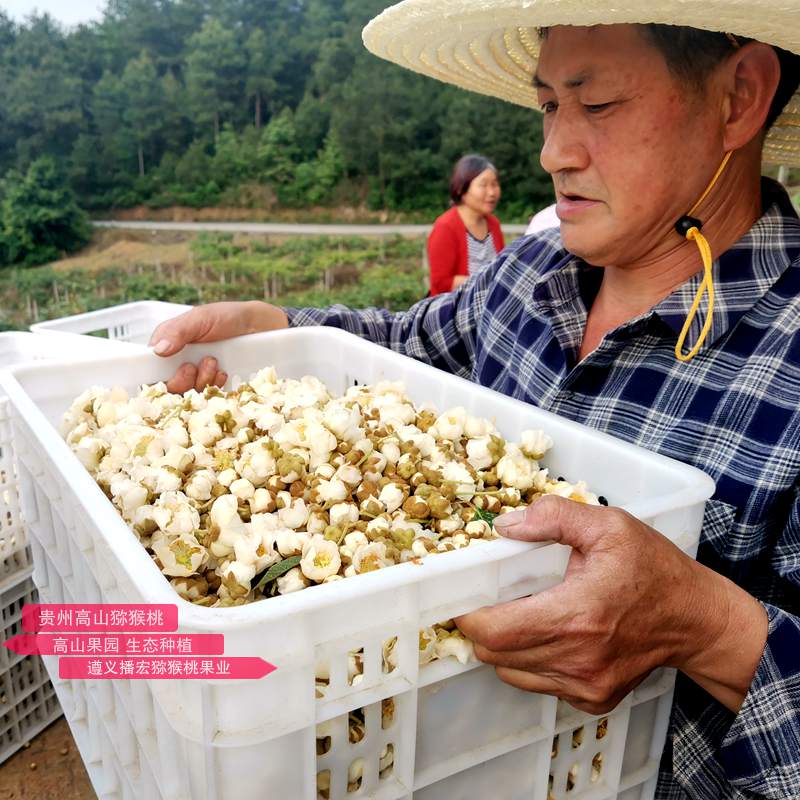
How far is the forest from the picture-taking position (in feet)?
51.5

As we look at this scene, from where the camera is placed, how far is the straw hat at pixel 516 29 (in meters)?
0.78

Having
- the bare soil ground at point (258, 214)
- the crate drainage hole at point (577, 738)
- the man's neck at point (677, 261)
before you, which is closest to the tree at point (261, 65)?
the bare soil ground at point (258, 214)

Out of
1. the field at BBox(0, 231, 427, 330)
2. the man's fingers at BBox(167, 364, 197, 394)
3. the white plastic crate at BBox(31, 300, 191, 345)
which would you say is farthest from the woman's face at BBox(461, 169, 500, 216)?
the field at BBox(0, 231, 427, 330)

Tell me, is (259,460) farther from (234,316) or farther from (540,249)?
(540,249)

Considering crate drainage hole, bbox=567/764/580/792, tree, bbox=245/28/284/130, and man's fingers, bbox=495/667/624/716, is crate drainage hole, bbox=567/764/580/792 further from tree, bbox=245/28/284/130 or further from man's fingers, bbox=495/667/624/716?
tree, bbox=245/28/284/130

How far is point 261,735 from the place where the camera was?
0.48 m

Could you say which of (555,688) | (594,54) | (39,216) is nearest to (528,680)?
(555,688)

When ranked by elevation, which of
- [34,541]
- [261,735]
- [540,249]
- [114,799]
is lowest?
[114,799]

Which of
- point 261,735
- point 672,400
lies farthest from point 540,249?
point 261,735

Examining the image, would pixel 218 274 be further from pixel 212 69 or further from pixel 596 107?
pixel 596 107

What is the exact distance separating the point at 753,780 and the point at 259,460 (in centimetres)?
56

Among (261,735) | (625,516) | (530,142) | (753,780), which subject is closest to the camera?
(261,735)

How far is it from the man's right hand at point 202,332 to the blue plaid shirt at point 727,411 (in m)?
0.44

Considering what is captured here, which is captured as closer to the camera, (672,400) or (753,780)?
(753,780)
